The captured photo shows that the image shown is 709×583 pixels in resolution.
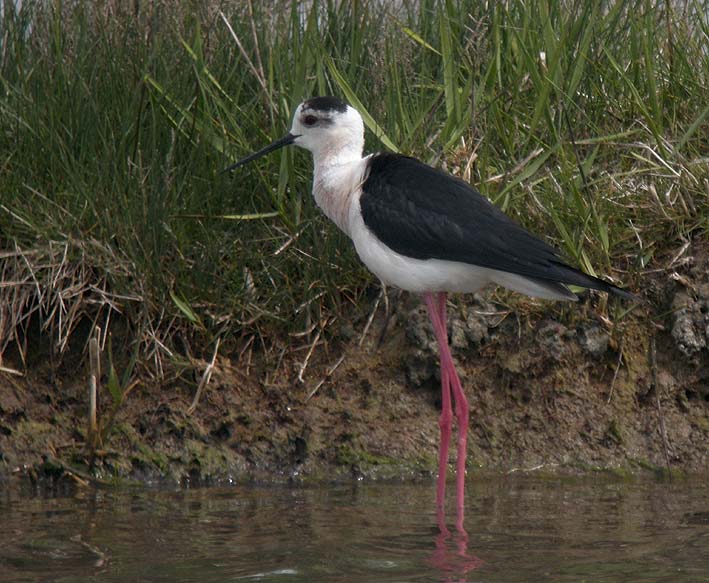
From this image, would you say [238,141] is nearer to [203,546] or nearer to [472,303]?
[472,303]

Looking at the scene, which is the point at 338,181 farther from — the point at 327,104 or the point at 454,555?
the point at 454,555

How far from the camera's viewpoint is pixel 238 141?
17.1 ft

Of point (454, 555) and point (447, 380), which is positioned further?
point (447, 380)

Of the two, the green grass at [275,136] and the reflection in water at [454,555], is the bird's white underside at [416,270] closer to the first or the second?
the green grass at [275,136]

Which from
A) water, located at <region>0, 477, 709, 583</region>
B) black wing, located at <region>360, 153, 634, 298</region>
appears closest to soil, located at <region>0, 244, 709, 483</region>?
water, located at <region>0, 477, 709, 583</region>

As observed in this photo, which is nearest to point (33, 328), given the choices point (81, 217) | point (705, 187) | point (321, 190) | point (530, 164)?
point (81, 217)

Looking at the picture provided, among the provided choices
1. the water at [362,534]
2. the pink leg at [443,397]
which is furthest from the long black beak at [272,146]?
the water at [362,534]

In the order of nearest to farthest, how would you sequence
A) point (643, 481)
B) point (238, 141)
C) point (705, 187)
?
point (643, 481), point (705, 187), point (238, 141)

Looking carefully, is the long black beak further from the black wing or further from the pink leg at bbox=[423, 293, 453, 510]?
the pink leg at bbox=[423, 293, 453, 510]

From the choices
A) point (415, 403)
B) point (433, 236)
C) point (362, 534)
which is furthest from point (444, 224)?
point (362, 534)

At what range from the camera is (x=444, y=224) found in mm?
4301

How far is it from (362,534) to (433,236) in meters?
1.01

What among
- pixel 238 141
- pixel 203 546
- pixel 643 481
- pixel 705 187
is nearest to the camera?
pixel 203 546

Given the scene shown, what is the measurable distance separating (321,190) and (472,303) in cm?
72
